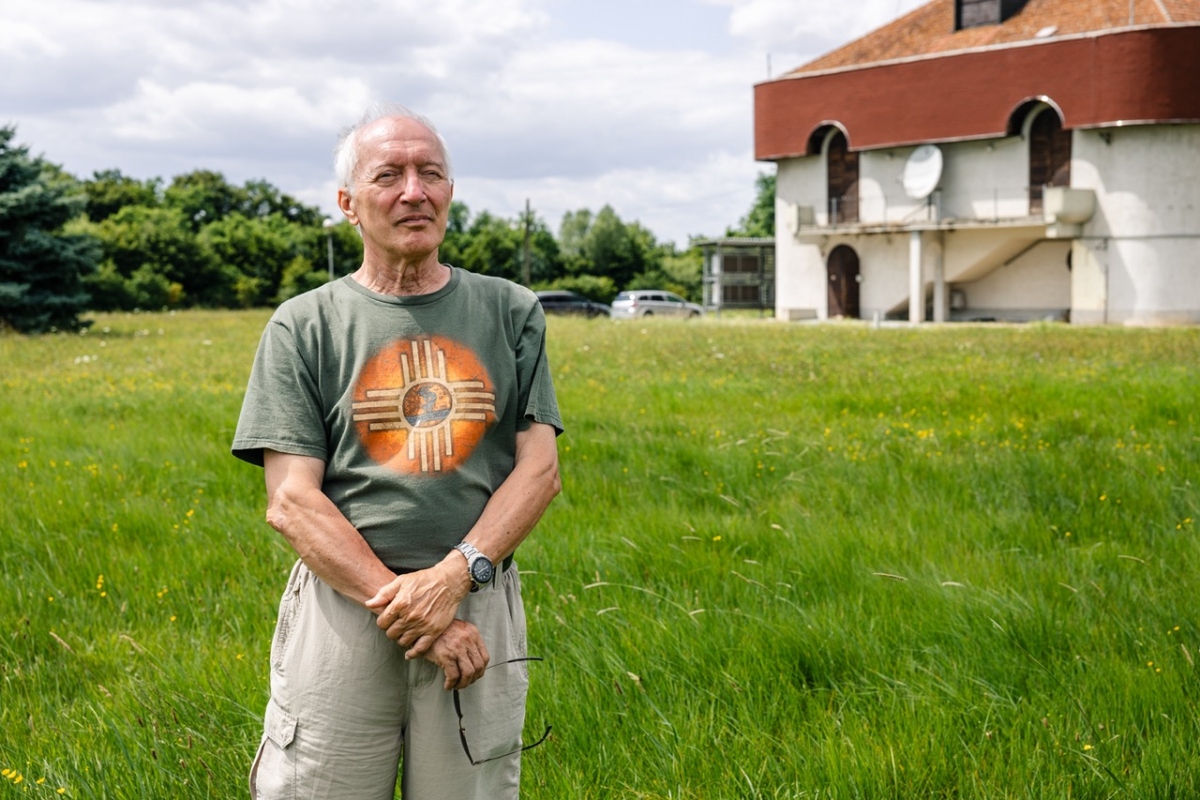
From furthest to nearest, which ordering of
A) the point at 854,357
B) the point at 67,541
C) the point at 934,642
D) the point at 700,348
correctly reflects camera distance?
1. the point at 700,348
2. the point at 854,357
3. the point at 67,541
4. the point at 934,642

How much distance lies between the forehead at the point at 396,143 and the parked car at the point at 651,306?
1841 inches

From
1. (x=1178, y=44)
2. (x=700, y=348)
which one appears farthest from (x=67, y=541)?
(x=1178, y=44)

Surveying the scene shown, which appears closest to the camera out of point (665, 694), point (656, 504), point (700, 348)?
point (665, 694)

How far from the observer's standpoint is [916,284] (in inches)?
1559

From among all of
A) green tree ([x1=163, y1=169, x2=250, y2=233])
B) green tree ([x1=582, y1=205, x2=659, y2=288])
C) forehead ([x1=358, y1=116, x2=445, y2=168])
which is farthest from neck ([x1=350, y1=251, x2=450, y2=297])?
green tree ([x1=163, y1=169, x2=250, y2=233])

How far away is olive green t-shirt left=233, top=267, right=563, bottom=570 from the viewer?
2.69 meters

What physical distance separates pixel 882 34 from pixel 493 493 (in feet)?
145

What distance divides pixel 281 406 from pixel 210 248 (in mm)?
60150

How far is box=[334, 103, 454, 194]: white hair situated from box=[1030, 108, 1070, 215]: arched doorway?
124 feet

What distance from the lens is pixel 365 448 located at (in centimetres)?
271

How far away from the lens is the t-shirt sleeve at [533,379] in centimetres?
289

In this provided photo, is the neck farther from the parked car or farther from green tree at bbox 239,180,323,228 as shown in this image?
green tree at bbox 239,180,323,228

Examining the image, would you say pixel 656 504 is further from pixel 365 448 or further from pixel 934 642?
pixel 365 448

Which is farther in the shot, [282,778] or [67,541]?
[67,541]
